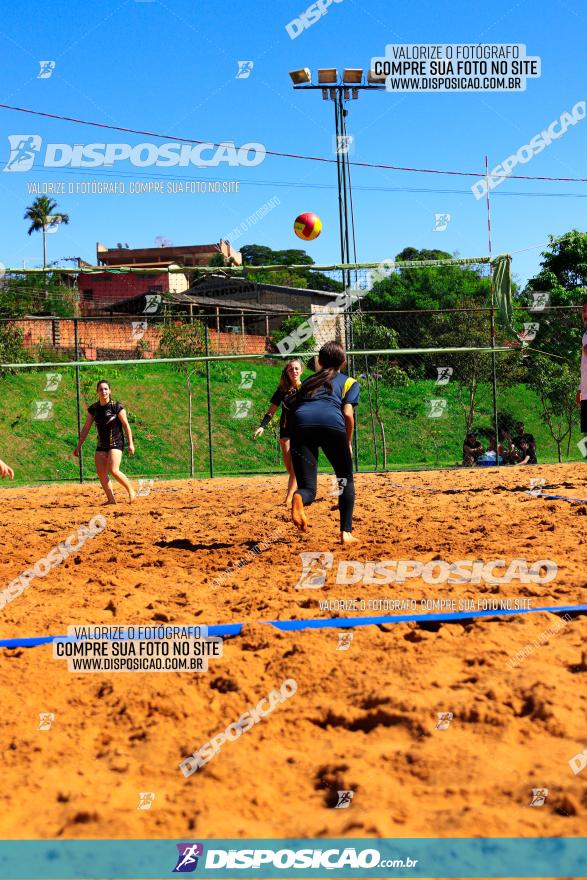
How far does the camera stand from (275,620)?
16.1 feet

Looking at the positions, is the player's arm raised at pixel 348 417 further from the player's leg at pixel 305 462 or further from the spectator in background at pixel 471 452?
the spectator in background at pixel 471 452

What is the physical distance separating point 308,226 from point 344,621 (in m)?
12.2

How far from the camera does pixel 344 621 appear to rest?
479 centimetres

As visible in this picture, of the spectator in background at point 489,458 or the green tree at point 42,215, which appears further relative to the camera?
the green tree at point 42,215

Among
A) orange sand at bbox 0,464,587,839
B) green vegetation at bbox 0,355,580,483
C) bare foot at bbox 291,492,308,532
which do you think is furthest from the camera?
green vegetation at bbox 0,355,580,483

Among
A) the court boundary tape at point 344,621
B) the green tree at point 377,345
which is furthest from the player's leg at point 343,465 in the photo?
the green tree at point 377,345

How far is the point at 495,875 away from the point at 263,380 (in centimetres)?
3116

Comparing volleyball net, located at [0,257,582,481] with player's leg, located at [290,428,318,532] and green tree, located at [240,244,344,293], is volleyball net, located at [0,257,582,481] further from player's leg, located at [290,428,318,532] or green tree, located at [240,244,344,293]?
green tree, located at [240,244,344,293]

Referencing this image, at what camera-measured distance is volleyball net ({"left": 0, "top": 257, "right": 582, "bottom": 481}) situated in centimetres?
1788

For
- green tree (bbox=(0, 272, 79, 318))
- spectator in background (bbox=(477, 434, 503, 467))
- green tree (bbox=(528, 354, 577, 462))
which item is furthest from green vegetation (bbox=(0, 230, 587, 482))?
spectator in background (bbox=(477, 434, 503, 467))

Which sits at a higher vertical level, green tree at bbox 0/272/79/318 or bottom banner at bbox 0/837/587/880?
green tree at bbox 0/272/79/318

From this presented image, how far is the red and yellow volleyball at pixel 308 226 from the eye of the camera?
15852 mm

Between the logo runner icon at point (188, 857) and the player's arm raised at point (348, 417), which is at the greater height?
the player's arm raised at point (348, 417)

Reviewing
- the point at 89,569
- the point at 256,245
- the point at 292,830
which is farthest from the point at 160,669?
the point at 256,245
